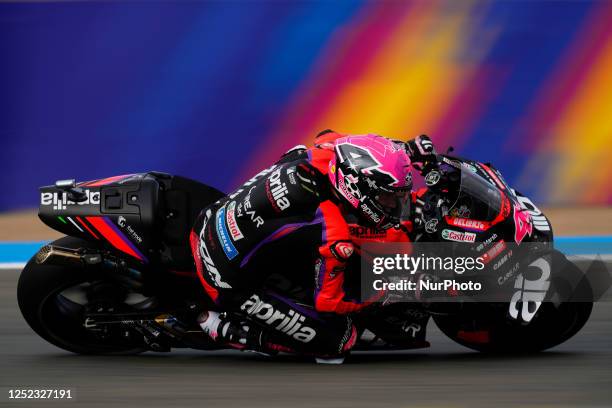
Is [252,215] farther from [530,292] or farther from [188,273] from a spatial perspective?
[530,292]

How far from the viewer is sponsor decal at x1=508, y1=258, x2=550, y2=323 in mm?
5441

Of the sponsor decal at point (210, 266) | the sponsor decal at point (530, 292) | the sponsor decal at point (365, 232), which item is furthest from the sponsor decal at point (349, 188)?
the sponsor decal at point (530, 292)

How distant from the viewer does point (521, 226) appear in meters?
5.32

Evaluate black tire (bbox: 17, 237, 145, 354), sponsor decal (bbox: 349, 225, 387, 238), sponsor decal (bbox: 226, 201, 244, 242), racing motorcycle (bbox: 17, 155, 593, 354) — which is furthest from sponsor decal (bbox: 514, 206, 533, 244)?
black tire (bbox: 17, 237, 145, 354)

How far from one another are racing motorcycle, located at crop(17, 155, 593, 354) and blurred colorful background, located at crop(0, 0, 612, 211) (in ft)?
11.4

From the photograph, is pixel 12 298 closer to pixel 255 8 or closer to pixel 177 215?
pixel 177 215

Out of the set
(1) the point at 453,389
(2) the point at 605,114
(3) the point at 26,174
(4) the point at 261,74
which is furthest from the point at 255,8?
(1) the point at 453,389

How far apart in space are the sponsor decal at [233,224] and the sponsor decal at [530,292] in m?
1.34

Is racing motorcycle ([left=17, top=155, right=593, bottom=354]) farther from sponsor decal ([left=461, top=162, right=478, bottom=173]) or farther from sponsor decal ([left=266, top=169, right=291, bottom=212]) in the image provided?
sponsor decal ([left=266, top=169, right=291, bottom=212])

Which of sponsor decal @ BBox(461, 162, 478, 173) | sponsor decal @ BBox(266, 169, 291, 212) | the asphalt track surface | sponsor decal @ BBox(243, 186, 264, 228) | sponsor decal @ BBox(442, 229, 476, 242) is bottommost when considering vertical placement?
the asphalt track surface

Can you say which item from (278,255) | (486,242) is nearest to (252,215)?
(278,255)

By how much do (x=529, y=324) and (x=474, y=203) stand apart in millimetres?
811

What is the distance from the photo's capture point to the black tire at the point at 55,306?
18.9 ft

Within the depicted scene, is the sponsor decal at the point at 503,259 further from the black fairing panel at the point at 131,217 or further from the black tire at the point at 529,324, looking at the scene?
the black fairing panel at the point at 131,217
